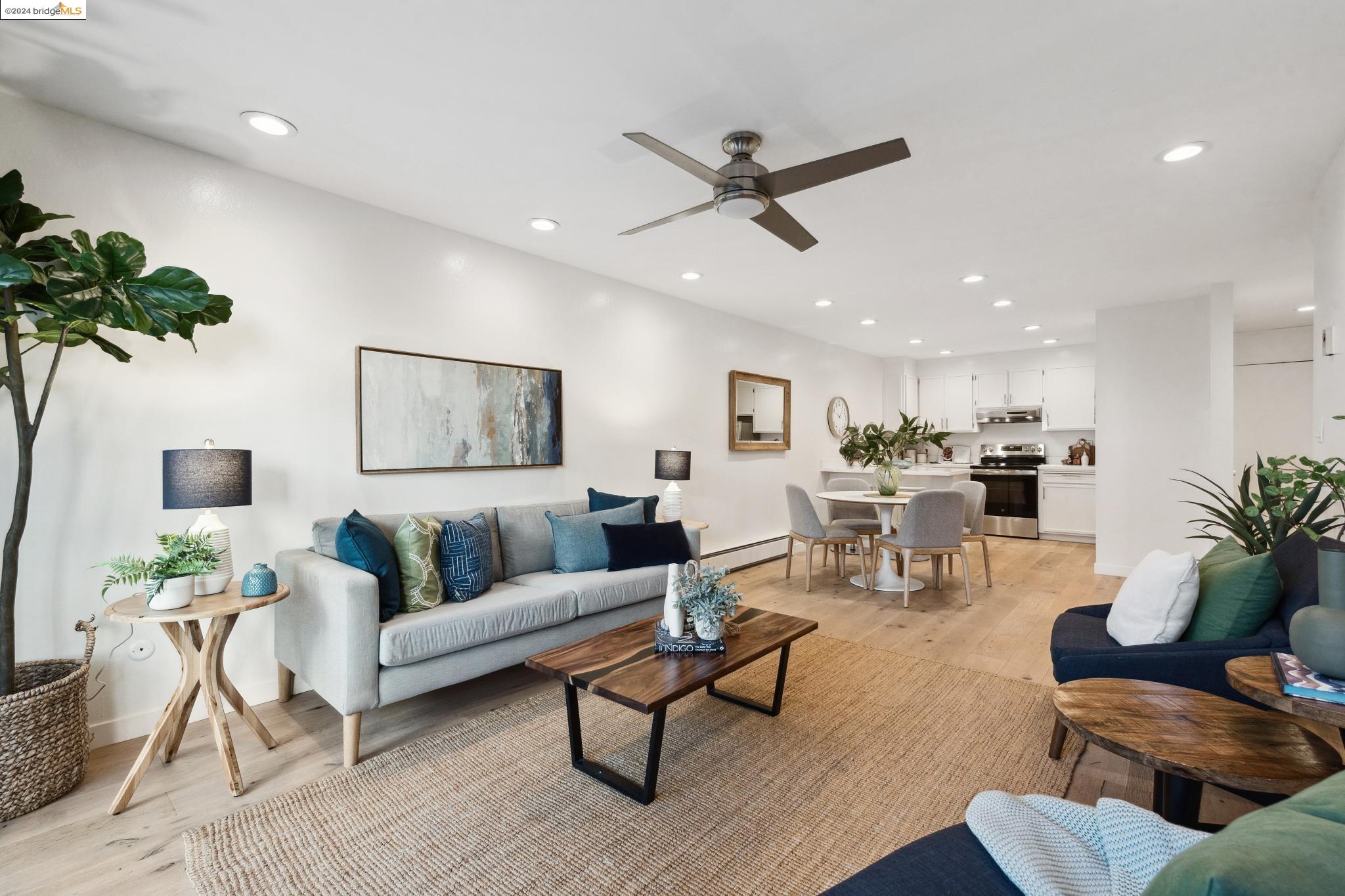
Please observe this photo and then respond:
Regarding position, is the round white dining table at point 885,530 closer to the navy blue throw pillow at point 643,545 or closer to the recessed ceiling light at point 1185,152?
the navy blue throw pillow at point 643,545

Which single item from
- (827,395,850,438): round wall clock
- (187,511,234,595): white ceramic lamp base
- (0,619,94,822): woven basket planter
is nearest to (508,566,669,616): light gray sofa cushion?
(187,511,234,595): white ceramic lamp base

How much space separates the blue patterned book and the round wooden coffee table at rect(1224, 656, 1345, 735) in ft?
0.04

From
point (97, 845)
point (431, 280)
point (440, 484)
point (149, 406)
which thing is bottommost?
point (97, 845)

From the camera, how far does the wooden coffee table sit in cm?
200

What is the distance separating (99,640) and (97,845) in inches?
35.8

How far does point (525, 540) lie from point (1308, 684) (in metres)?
3.16

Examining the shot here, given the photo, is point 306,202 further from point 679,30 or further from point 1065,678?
point 1065,678

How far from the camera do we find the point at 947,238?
3.64 m

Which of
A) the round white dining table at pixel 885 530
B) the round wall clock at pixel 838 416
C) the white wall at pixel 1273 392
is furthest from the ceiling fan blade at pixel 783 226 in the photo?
the white wall at pixel 1273 392

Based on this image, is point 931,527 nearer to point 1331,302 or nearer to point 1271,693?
point 1331,302

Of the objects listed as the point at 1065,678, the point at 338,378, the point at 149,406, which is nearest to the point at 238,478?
the point at 149,406

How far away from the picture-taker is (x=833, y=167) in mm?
2119

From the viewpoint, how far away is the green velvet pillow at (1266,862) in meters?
0.52

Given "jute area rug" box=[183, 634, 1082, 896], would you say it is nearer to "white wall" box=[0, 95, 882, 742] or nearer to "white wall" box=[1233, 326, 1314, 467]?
"white wall" box=[0, 95, 882, 742]
